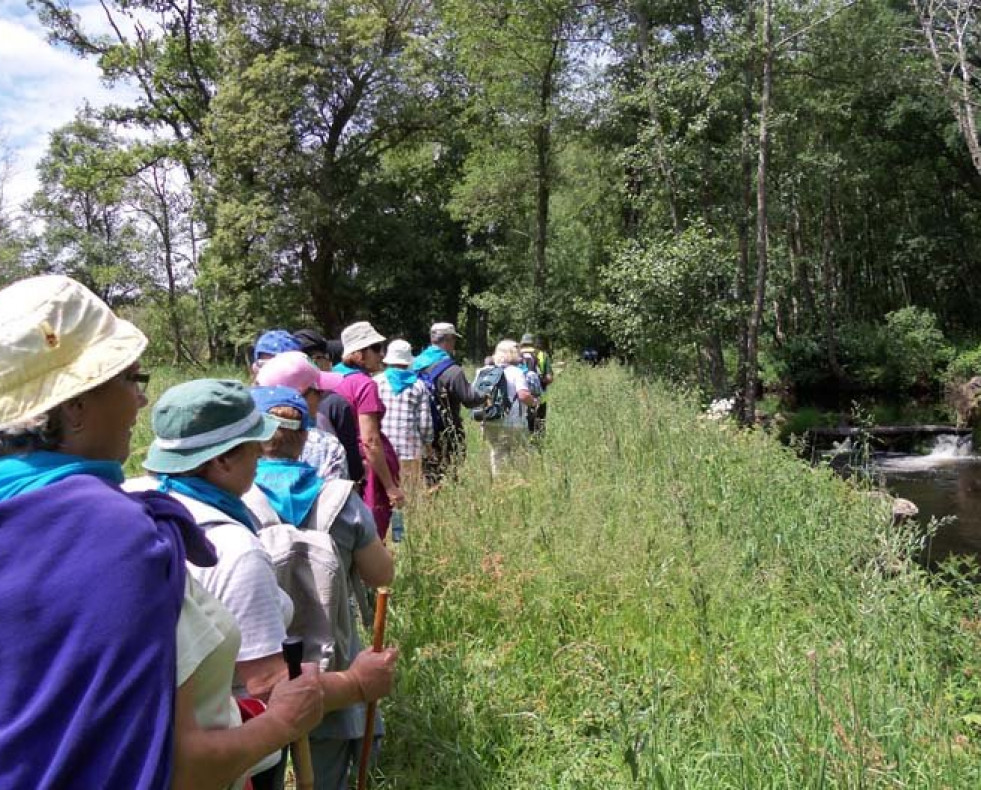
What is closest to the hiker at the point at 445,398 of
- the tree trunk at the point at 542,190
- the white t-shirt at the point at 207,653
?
the white t-shirt at the point at 207,653

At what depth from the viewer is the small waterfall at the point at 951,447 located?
17062mm

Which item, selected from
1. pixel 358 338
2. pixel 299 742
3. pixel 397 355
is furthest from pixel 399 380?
pixel 299 742

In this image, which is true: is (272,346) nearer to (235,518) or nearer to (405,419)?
(405,419)

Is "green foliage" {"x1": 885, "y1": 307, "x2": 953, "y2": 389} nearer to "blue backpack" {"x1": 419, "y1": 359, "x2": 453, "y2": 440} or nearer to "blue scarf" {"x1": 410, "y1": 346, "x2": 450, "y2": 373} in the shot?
"blue scarf" {"x1": 410, "y1": 346, "x2": 450, "y2": 373}

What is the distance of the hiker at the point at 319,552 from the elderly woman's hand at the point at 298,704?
2.20 ft

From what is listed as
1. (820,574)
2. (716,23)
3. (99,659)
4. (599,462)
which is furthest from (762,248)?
(99,659)

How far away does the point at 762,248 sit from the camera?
1452 cm

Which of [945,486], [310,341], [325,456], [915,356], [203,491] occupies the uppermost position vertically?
[203,491]

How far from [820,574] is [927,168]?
25955 millimetres

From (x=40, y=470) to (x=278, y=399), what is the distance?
53.5 inches

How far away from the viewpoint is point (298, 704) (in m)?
1.49

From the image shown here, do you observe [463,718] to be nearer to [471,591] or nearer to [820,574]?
[471,591]

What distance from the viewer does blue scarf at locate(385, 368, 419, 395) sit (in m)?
5.55

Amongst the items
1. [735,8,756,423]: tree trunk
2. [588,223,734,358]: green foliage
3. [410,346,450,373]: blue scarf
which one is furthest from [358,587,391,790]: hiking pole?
[588,223,734,358]: green foliage
